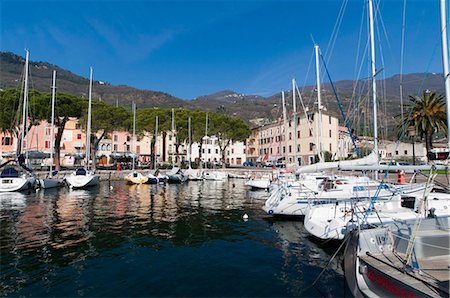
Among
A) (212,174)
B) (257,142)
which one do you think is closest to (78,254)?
(212,174)

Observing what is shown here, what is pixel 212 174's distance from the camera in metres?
53.4

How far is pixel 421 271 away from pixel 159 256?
339 inches

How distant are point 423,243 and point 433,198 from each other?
32.2ft

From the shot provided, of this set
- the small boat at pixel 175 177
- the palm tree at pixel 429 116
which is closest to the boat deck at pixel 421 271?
the palm tree at pixel 429 116

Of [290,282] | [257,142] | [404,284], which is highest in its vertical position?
[257,142]

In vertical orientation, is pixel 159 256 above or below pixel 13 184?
below

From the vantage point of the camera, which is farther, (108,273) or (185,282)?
(108,273)

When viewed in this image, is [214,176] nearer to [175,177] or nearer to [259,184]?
[175,177]

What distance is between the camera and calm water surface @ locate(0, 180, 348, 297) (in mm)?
8453

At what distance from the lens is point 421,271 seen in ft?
20.7

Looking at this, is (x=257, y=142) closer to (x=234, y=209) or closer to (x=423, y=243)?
(x=234, y=209)

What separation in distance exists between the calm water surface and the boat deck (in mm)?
1797

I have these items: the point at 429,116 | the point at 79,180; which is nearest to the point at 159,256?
the point at 79,180

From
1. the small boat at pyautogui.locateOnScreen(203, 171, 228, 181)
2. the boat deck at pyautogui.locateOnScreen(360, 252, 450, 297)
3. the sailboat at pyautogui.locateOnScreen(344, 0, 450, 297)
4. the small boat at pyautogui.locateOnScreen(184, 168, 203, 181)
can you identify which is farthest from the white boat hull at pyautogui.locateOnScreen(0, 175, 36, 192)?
the boat deck at pyautogui.locateOnScreen(360, 252, 450, 297)
